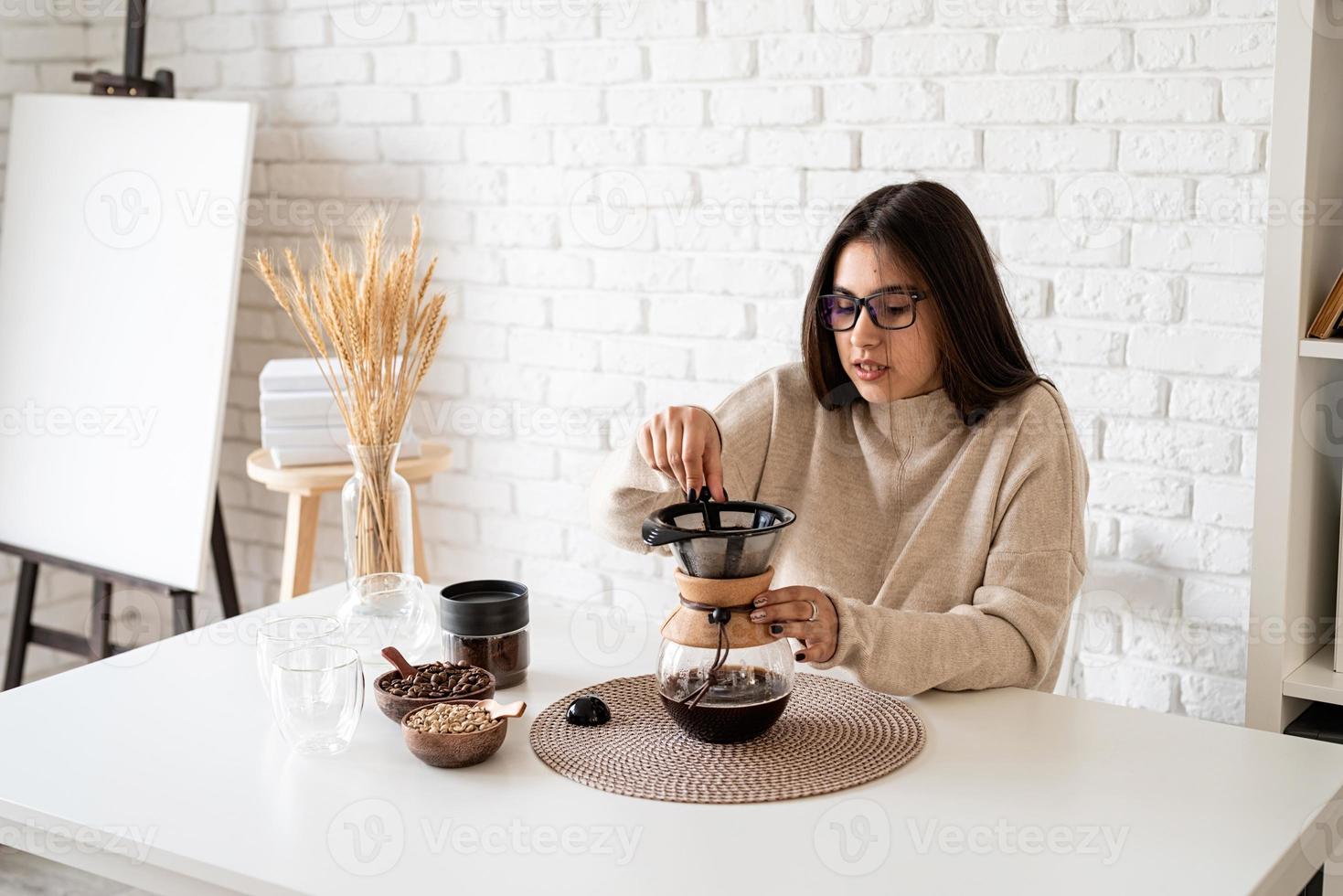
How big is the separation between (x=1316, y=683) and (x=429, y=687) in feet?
3.94

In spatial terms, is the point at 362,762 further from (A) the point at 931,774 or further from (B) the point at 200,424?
(B) the point at 200,424

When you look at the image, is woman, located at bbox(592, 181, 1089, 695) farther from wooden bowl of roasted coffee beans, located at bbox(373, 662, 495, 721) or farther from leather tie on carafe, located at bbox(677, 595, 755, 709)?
wooden bowl of roasted coffee beans, located at bbox(373, 662, 495, 721)

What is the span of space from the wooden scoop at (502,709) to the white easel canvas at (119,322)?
1.56m

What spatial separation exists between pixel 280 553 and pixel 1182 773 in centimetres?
269

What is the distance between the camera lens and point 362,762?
138cm

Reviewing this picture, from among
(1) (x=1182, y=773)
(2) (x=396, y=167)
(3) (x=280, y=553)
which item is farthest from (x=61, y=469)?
(1) (x=1182, y=773)

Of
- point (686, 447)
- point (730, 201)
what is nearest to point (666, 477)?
point (686, 447)

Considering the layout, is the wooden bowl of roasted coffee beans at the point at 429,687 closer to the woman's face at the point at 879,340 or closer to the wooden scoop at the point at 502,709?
the wooden scoop at the point at 502,709

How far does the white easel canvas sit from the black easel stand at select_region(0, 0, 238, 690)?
0.03m

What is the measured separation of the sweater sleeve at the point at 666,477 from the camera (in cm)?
182

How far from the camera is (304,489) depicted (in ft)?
8.74

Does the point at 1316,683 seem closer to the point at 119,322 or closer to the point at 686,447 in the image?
the point at 686,447

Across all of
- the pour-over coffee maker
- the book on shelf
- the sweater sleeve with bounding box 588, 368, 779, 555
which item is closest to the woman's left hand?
the pour-over coffee maker

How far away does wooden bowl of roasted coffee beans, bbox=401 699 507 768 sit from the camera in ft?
4.40
